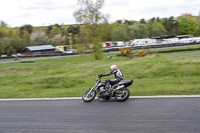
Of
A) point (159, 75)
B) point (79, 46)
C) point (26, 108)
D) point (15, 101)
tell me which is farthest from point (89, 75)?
point (79, 46)

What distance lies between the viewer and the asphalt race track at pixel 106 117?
6.44 m

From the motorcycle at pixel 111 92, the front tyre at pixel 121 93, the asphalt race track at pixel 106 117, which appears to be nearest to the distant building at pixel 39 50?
the asphalt race track at pixel 106 117

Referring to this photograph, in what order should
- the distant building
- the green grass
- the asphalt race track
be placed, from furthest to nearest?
the distant building < the green grass < the asphalt race track

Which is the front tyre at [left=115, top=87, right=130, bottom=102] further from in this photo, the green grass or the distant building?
the distant building

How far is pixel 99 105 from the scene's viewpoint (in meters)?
9.21

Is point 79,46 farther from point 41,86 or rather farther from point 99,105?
point 99,105

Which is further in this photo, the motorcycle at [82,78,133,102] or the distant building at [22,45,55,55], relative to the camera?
the distant building at [22,45,55,55]

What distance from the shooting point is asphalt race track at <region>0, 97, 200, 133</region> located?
6.44 metres

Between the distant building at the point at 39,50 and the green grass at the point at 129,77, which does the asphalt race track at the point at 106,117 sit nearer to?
the green grass at the point at 129,77

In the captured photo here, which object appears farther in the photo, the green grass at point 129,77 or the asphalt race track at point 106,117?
the green grass at point 129,77

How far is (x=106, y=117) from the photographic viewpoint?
7566 millimetres

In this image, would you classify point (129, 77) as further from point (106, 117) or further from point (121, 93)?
point (106, 117)

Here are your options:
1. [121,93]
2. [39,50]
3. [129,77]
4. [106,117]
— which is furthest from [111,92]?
[39,50]

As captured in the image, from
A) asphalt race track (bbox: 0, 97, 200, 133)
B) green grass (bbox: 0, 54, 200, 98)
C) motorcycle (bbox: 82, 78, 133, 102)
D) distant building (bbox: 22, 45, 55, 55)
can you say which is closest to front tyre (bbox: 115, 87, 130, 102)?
motorcycle (bbox: 82, 78, 133, 102)
